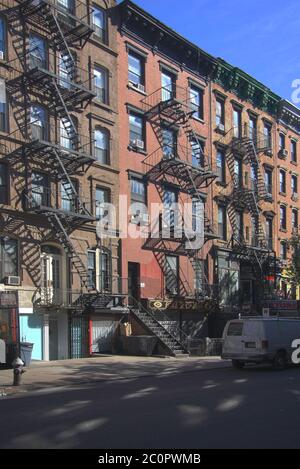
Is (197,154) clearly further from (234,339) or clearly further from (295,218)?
(234,339)

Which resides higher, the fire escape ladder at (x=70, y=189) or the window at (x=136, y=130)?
the window at (x=136, y=130)

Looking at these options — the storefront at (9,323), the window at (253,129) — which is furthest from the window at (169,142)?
the storefront at (9,323)

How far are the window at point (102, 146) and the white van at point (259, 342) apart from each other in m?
11.8

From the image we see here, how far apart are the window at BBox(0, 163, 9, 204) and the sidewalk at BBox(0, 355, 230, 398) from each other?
670 cm

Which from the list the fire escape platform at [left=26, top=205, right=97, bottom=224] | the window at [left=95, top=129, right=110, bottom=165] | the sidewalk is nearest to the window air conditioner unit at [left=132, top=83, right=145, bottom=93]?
the window at [left=95, top=129, right=110, bottom=165]

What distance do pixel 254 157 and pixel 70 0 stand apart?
18.1 meters

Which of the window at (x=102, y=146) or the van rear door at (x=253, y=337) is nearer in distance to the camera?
the van rear door at (x=253, y=337)

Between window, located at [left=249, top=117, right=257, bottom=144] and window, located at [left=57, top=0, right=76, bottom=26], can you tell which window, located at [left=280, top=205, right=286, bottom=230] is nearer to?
window, located at [left=249, top=117, right=257, bottom=144]

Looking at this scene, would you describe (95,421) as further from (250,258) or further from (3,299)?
(250,258)

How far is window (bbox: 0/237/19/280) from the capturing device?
2352 cm

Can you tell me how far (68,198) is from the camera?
26766mm

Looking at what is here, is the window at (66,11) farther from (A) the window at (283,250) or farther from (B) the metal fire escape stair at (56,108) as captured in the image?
(A) the window at (283,250)

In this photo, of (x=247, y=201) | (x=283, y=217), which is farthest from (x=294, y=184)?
(x=247, y=201)

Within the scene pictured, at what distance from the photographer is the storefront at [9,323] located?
68.0 feet
